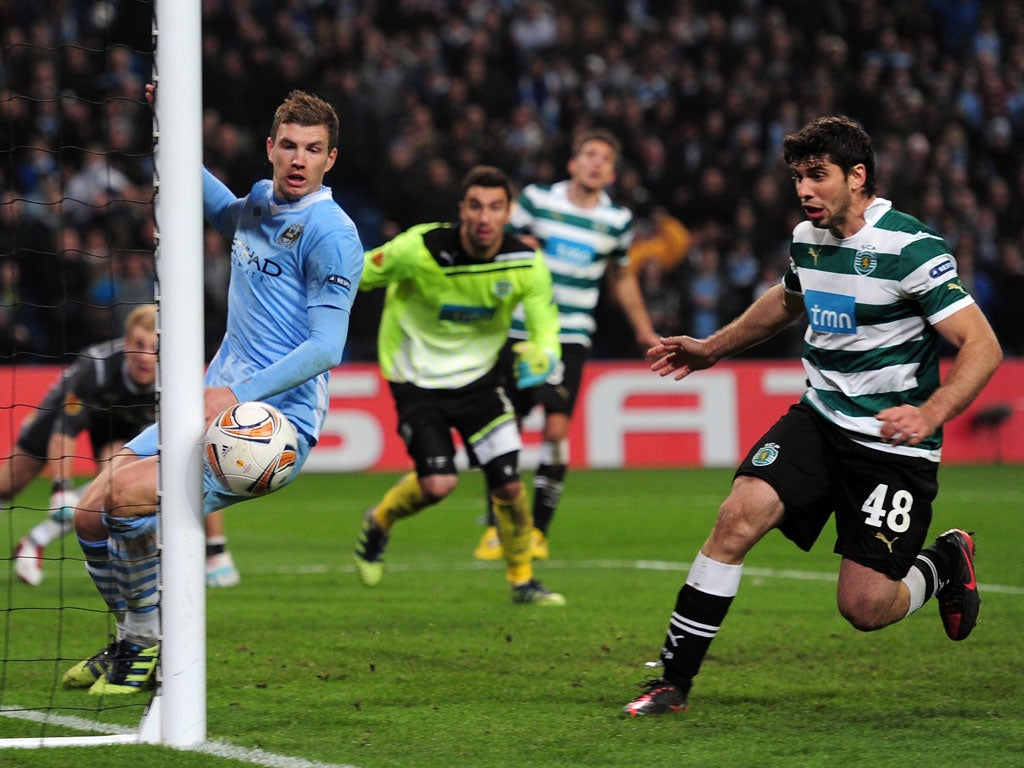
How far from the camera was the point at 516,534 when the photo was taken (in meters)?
8.14

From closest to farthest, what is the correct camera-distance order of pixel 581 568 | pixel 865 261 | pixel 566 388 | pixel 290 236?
pixel 865 261 → pixel 290 236 → pixel 581 568 → pixel 566 388

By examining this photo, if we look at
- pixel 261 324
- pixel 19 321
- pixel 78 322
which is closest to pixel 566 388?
pixel 261 324

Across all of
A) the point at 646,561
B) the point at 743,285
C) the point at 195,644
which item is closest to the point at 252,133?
the point at 743,285

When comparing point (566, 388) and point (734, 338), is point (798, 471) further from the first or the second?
point (566, 388)

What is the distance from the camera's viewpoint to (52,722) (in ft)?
16.8

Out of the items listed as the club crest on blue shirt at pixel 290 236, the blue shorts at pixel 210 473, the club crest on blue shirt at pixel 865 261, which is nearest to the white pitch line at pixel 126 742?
the blue shorts at pixel 210 473

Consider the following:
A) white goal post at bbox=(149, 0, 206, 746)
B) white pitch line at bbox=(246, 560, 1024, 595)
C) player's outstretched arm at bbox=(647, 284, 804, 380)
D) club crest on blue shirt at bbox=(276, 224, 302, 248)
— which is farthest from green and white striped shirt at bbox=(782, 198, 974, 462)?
white pitch line at bbox=(246, 560, 1024, 595)

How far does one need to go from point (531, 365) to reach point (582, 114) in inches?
422

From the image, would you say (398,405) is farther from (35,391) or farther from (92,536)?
(35,391)

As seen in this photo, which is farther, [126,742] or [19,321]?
[19,321]

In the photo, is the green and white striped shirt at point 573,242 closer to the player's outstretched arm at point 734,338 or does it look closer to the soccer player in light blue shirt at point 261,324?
the player's outstretched arm at point 734,338

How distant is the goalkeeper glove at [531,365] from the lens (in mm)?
8070

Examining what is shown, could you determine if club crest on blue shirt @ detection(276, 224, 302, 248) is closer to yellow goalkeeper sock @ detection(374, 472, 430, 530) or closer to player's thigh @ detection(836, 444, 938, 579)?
player's thigh @ detection(836, 444, 938, 579)

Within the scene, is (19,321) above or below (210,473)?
below
